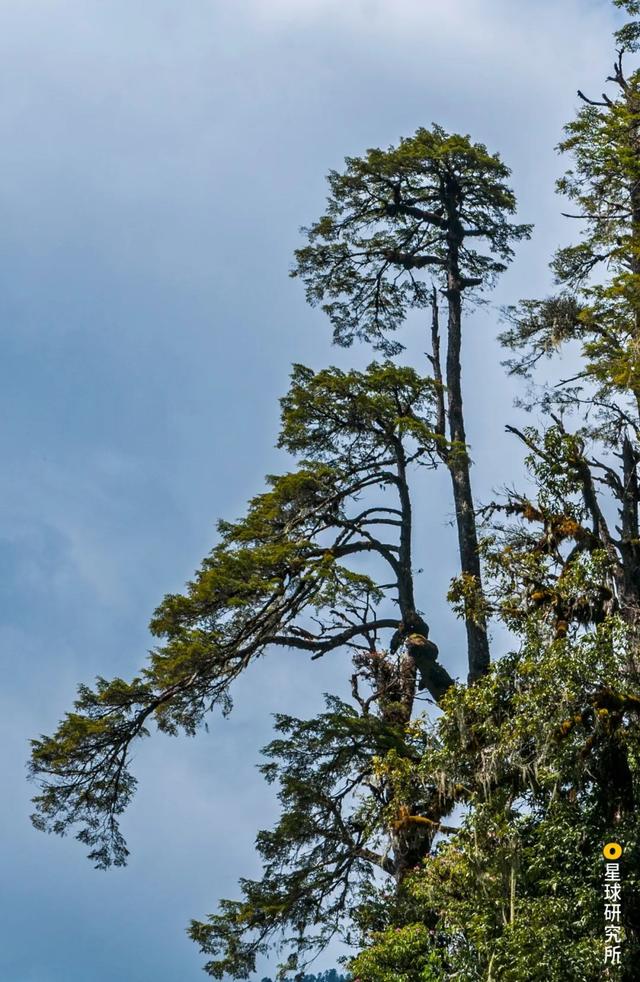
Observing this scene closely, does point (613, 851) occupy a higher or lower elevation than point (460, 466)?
lower

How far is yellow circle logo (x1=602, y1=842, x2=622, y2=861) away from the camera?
14.4 metres

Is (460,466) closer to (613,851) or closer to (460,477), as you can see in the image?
(460,477)

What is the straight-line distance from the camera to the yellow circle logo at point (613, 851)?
47.3 feet

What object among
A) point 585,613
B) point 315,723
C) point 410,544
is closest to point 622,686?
point 585,613

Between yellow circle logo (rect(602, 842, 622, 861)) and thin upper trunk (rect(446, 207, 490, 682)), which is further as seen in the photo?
thin upper trunk (rect(446, 207, 490, 682))

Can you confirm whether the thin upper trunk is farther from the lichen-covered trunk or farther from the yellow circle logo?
the yellow circle logo

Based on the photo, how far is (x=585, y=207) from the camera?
24.1 metres

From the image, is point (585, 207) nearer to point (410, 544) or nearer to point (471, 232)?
point (471, 232)

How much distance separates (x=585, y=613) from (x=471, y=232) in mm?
10818

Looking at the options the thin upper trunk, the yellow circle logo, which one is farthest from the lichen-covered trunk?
the yellow circle logo

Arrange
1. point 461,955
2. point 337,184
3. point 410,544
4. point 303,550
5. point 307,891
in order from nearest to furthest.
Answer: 1. point 461,955
2. point 307,891
3. point 303,550
4. point 410,544
5. point 337,184

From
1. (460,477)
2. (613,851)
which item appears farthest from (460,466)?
(613,851)

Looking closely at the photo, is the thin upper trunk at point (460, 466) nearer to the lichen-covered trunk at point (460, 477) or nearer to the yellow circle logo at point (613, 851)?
the lichen-covered trunk at point (460, 477)

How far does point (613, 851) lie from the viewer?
568 inches
